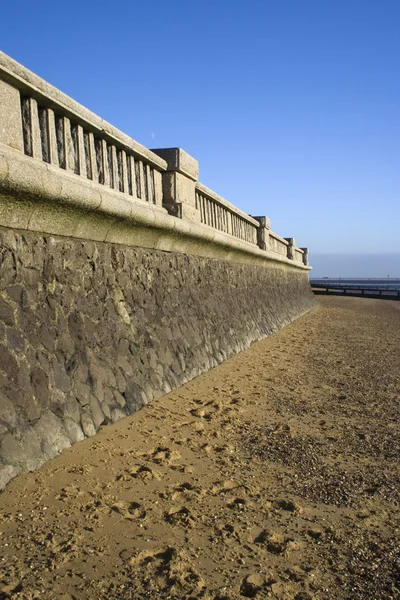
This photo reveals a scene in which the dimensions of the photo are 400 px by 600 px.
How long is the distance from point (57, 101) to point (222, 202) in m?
4.90

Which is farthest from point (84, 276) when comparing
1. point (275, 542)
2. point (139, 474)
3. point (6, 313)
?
point (275, 542)

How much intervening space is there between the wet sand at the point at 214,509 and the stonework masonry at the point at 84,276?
26 centimetres

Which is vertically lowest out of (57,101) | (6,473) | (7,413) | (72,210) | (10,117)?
(6,473)

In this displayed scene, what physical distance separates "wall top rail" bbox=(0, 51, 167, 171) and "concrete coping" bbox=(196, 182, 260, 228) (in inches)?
77.3

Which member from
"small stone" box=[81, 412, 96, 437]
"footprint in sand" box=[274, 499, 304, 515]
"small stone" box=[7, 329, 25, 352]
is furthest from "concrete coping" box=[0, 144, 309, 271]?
"footprint in sand" box=[274, 499, 304, 515]

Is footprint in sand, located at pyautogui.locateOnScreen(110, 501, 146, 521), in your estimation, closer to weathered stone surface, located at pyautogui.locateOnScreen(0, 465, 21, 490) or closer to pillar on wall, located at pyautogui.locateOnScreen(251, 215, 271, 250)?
weathered stone surface, located at pyautogui.locateOnScreen(0, 465, 21, 490)

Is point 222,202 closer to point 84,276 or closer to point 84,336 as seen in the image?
point 84,276

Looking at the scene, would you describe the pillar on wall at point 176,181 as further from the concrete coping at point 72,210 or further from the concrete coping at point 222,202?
the concrete coping at point 222,202

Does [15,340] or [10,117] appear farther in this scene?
[10,117]

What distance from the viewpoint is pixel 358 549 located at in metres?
2.45

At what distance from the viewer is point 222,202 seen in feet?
28.6

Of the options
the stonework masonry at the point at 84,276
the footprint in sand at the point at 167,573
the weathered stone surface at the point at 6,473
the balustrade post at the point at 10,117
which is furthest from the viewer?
the balustrade post at the point at 10,117

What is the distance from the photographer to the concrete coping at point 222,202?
24.6 feet

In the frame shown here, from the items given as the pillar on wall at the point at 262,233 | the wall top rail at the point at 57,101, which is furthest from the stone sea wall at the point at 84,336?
the pillar on wall at the point at 262,233
